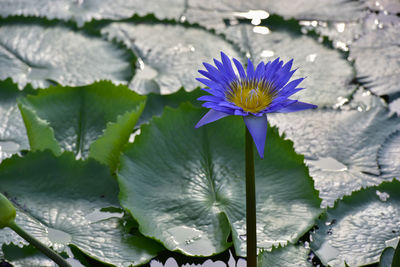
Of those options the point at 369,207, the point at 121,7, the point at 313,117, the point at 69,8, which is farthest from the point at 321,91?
the point at 69,8

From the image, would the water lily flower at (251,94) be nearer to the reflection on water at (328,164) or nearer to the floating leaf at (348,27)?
the reflection on water at (328,164)

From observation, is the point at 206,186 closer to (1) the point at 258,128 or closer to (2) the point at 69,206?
(2) the point at 69,206

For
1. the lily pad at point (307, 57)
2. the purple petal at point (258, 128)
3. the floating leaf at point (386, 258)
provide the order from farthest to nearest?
the lily pad at point (307, 57) → the floating leaf at point (386, 258) → the purple petal at point (258, 128)

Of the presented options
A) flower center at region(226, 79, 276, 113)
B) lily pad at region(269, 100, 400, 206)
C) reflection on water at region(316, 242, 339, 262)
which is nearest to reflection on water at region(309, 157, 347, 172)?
lily pad at region(269, 100, 400, 206)

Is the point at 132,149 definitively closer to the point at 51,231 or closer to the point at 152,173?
the point at 152,173

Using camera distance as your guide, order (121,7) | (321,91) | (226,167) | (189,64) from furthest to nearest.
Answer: (121,7) < (189,64) < (321,91) < (226,167)

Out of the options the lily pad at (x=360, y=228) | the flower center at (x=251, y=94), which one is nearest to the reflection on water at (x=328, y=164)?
the lily pad at (x=360, y=228)

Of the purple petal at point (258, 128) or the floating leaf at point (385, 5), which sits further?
the floating leaf at point (385, 5)

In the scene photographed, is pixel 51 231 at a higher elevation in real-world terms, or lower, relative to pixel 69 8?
lower
